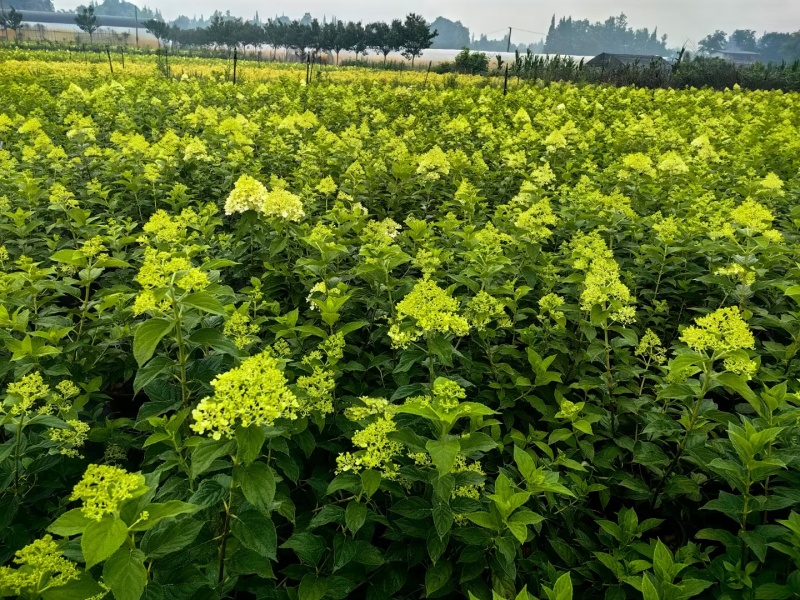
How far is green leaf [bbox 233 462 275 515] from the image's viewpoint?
141 centimetres

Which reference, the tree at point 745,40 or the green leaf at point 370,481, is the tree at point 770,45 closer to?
the tree at point 745,40

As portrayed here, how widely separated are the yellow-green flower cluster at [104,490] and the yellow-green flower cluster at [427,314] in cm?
118

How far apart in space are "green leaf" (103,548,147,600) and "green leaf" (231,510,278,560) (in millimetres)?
291

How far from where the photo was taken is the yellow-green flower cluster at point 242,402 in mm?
1362

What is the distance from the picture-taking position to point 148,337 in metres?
1.73

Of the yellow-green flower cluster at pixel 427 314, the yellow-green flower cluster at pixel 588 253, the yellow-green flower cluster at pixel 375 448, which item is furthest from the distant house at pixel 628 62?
the yellow-green flower cluster at pixel 375 448

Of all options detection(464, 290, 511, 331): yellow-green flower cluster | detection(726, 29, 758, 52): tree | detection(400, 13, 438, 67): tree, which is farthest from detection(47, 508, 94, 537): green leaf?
detection(726, 29, 758, 52): tree

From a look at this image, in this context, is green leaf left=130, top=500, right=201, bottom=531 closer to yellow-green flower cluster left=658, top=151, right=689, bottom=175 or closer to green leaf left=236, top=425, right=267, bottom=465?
green leaf left=236, top=425, right=267, bottom=465

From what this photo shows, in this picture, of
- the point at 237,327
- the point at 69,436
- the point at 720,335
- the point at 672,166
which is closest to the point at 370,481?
the point at 237,327

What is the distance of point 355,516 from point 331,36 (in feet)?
251

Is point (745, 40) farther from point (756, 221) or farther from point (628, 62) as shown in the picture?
point (756, 221)

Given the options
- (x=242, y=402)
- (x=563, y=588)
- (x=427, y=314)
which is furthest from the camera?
(x=427, y=314)

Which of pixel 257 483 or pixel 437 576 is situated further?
pixel 437 576

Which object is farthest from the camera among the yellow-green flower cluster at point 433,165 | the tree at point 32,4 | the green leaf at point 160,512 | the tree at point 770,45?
the tree at point 770,45
